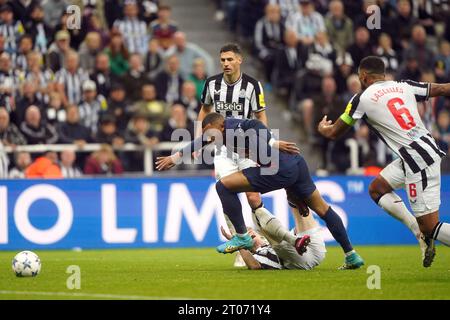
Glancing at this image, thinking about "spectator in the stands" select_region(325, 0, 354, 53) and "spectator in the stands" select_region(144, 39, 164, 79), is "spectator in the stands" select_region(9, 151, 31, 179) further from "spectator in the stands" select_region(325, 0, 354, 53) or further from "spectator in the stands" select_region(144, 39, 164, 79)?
"spectator in the stands" select_region(325, 0, 354, 53)

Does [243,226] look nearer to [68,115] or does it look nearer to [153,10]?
[68,115]

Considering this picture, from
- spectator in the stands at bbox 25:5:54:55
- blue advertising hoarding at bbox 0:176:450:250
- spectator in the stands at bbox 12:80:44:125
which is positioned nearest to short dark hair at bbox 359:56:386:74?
blue advertising hoarding at bbox 0:176:450:250

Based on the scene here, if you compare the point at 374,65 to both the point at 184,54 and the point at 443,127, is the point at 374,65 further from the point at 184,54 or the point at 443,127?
the point at 184,54

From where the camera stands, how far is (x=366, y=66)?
11.1m

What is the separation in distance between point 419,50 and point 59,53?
741cm

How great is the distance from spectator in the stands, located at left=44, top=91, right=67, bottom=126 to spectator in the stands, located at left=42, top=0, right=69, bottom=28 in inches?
87.4

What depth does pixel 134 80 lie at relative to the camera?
19578 mm

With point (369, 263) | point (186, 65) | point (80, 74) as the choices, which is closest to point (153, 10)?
point (186, 65)

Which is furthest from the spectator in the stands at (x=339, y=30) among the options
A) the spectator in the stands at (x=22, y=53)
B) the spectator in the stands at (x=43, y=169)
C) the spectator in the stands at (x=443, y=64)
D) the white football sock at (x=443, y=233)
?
the white football sock at (x=443, y=233)

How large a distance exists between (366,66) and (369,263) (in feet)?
10.2

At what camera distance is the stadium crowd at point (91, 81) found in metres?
17.8

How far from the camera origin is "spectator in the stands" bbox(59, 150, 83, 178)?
17547mm

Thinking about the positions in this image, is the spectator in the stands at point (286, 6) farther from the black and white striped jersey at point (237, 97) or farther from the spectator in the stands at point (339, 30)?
the black and white striped jersey at point (237, 97)

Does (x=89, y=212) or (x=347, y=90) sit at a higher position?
(x=347, y=90)
